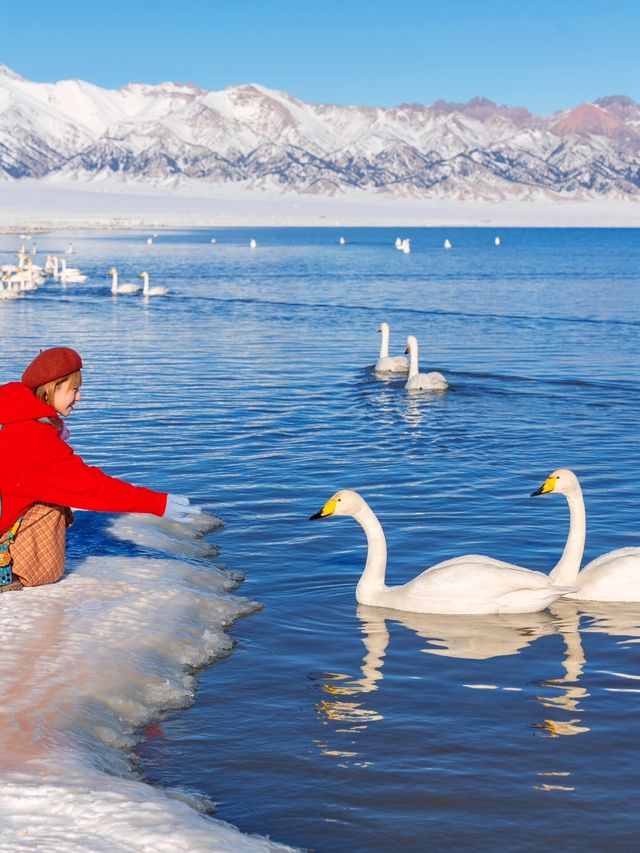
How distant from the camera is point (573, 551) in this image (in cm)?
1076

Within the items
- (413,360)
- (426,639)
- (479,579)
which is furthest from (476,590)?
(413,360)

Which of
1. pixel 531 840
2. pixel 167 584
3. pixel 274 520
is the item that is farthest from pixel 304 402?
pixel 531 840

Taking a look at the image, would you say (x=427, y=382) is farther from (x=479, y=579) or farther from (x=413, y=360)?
(x=479, y=579)

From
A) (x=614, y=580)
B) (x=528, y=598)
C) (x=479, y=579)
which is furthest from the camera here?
(x=614, y=580)

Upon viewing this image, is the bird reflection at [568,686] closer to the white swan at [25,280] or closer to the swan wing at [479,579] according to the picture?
the swan wing at [479,579]

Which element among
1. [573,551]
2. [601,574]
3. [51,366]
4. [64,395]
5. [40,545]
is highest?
[51,366]

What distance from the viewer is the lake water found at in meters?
6.87

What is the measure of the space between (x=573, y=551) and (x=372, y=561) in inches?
71.2

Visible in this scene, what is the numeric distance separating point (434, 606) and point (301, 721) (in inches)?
93.7

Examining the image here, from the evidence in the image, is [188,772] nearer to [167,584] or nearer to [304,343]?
[167,584]

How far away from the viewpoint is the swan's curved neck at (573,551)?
1065 cm

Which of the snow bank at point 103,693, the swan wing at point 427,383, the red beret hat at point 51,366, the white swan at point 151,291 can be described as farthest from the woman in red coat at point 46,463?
the white swan at point 151,291

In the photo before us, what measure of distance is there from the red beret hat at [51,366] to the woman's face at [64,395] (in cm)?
12

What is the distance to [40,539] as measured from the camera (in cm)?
911
